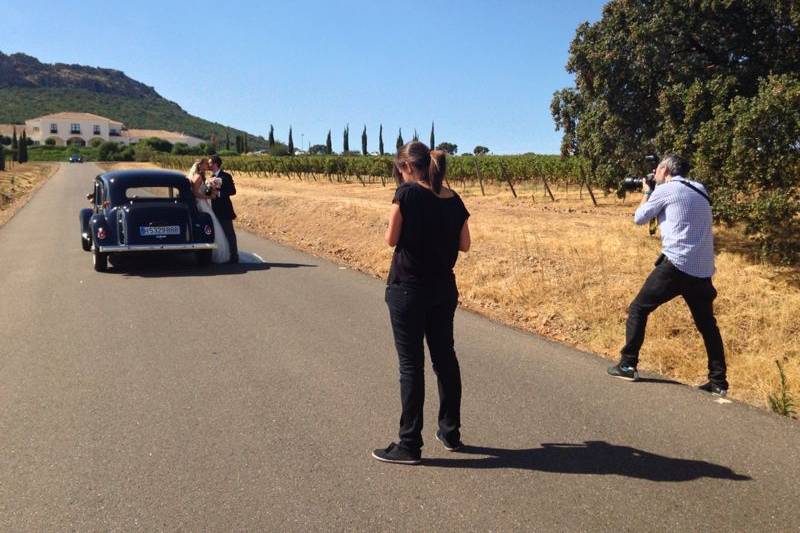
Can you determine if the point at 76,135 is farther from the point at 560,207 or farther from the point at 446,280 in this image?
the point at 446,280

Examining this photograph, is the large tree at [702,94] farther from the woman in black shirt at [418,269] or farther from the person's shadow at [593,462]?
the woman in black shirt at [418,269]

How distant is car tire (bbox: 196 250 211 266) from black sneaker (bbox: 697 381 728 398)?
838 cm

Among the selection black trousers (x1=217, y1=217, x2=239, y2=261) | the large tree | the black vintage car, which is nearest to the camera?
the large tree

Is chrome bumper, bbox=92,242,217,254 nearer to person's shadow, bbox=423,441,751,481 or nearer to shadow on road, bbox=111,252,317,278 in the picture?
shadow on road, bbox=111,252,317,278

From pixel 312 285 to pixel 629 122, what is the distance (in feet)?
26.0

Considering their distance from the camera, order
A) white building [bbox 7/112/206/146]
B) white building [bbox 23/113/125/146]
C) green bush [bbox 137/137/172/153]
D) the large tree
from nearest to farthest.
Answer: the large tree → green bush [bbox 137/137/172/153] → white building [bbox 7/112/206/146] → white building [bbox 23/113/125/146]

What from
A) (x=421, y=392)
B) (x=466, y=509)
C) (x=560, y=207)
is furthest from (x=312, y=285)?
(x=560, y=207)

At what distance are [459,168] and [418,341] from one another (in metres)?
33.5

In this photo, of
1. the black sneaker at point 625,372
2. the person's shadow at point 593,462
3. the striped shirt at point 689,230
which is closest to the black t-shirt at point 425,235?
the person's shadow at point 593,462

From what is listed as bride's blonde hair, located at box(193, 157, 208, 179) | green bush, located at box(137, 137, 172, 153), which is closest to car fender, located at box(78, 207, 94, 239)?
bride's blonde hair, located at box(193, 157, 208, 179)

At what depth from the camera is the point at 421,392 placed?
397cm

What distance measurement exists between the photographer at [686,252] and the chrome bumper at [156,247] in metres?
7.73

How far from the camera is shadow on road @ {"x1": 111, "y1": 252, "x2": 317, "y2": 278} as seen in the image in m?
10.8

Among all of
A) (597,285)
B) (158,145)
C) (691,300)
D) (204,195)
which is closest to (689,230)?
(691,300)
